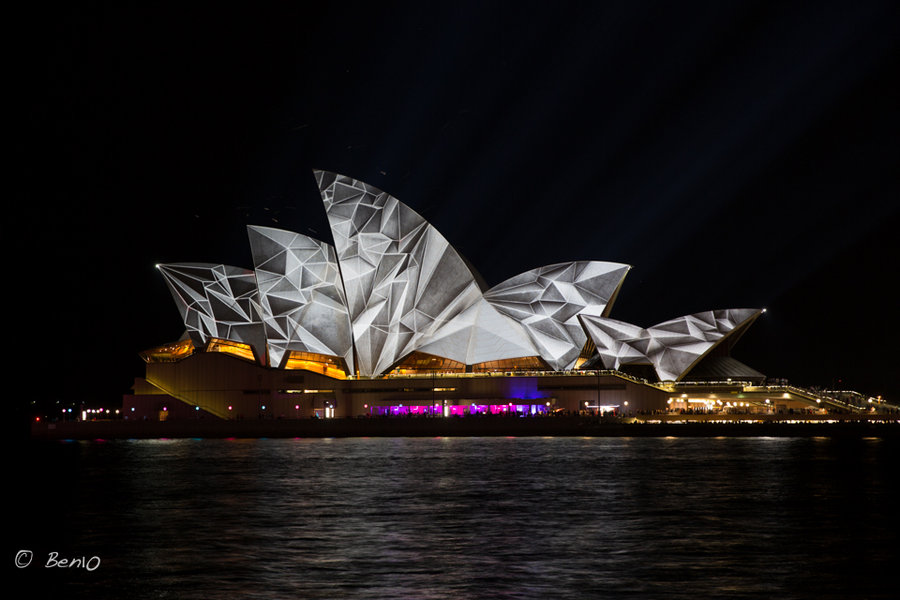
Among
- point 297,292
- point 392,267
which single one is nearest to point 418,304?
point 392,267

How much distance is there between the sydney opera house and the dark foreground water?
3255 centimetres

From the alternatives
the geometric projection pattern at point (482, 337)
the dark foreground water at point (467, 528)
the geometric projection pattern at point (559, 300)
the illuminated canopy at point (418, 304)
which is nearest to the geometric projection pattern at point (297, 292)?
the illuminated canopy at point (418, 304)

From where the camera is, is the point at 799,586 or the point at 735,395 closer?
the point at 799,586

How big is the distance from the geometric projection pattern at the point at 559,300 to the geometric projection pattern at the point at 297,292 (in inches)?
506

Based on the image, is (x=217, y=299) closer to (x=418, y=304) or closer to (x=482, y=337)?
(x=418, y=304)

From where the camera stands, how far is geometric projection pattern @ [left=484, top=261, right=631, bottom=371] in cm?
7875

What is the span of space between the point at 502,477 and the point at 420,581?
62.9ft

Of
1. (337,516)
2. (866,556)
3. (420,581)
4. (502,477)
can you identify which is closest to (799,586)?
(866,556)

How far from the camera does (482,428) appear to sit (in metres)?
75.6

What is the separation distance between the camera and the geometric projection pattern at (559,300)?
78.8 meters

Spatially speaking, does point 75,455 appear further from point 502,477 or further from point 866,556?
point 866,556

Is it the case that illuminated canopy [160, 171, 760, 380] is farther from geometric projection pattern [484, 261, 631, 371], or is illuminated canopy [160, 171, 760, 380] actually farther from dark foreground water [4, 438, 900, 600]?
dark foreground water [4, 438, 900, 600]

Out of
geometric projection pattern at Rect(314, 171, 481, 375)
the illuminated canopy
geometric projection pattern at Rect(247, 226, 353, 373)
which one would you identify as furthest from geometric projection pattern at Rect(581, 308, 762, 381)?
geometric projection pattern at Rect(247, 226, 353, 373)

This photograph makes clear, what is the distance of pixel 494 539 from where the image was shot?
22.4 m
